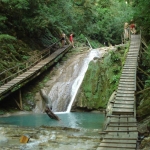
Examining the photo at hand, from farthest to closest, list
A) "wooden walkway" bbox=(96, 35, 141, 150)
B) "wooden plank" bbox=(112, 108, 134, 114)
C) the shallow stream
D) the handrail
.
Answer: the handrail, the shallow stream, "wooden plank" bbox=(112, 108, 134, 114), "wooden walkway" bbox=(96, 35, 141, 150)

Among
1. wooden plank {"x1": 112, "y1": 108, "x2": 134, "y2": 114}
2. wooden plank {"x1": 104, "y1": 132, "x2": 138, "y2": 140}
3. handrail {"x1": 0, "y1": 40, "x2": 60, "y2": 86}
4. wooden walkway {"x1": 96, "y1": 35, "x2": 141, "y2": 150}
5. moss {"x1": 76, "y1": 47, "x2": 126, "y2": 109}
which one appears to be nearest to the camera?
wooden walkway {"x1": 96, "y1": 35, "x2": 141, "y2": 150}


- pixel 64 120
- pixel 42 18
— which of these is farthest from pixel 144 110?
pixel 42 18

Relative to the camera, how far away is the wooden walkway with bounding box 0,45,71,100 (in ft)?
54.6

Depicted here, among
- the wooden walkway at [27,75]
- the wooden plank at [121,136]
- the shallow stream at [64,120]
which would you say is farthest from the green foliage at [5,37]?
the wooden plank at [121,136]

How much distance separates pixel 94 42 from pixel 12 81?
70.1 ft

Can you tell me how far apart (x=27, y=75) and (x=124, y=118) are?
32.2 ft

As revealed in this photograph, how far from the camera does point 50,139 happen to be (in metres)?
9.85

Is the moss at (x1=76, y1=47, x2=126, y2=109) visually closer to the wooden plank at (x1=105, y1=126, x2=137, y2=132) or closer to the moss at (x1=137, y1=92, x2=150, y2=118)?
the moss at (x1=137, y1=92, x2=150, y2=118)

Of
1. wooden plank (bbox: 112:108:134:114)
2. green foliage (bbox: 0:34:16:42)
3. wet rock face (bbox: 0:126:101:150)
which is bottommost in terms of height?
wet rock face (bbox: 0:126:101:150)

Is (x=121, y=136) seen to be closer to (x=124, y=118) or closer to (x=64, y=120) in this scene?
(x=124, y=118)

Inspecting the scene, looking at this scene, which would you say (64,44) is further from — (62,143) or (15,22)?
(62,143)

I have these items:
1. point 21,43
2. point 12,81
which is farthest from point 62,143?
point 21,43

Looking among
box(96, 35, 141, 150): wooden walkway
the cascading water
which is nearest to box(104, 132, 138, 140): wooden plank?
box(96, 35, 141, 150): wooden walkway

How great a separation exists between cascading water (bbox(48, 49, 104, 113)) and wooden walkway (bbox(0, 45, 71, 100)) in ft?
4.31
